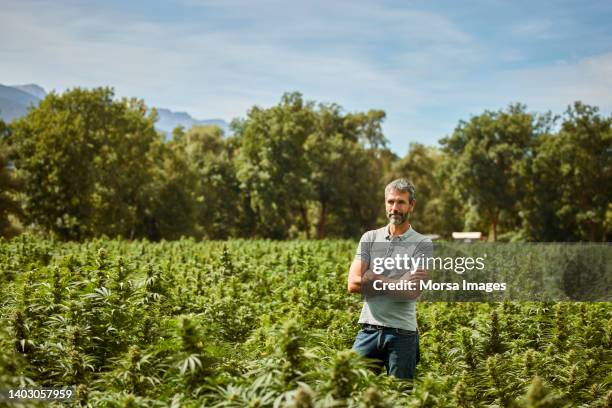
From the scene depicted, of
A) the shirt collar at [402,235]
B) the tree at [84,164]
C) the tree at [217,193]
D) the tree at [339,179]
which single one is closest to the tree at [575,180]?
the tree at [339,179]

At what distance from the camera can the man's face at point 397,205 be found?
4.59m

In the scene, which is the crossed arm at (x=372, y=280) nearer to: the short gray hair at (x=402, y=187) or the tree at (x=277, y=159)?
the short gray hair at (x=402, y=187)

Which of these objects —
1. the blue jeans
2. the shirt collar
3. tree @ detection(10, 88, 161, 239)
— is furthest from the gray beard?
tree @ detection(10, 88, 161, 239)

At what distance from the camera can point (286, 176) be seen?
Answer: 45812 mm

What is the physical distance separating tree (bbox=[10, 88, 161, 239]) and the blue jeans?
34009 millimetres

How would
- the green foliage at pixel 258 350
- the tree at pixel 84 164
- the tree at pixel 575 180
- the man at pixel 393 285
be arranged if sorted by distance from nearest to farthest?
the green foliage at pixel 258 350 < the man at pixel 393 285 < the tree at pixel 84 164 < the tree at pixel 575 180

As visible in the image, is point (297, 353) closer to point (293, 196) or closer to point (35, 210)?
point (35, 210)

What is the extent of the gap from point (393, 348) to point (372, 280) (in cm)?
58

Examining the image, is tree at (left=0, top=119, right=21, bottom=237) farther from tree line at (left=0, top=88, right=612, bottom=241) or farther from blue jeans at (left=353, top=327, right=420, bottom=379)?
blue jeans at (left=353, top=327, right=420, bottom=379)

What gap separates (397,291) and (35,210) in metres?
36.4

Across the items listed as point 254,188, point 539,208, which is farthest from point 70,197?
point 539,208

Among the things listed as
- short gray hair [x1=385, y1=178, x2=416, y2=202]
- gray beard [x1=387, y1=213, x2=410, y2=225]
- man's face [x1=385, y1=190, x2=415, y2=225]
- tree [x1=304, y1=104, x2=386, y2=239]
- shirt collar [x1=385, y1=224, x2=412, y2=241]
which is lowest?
shirt collar [x1=385, y1=224, x2=412, y2=241]

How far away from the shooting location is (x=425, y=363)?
20.3 feet

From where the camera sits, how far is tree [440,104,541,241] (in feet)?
146
